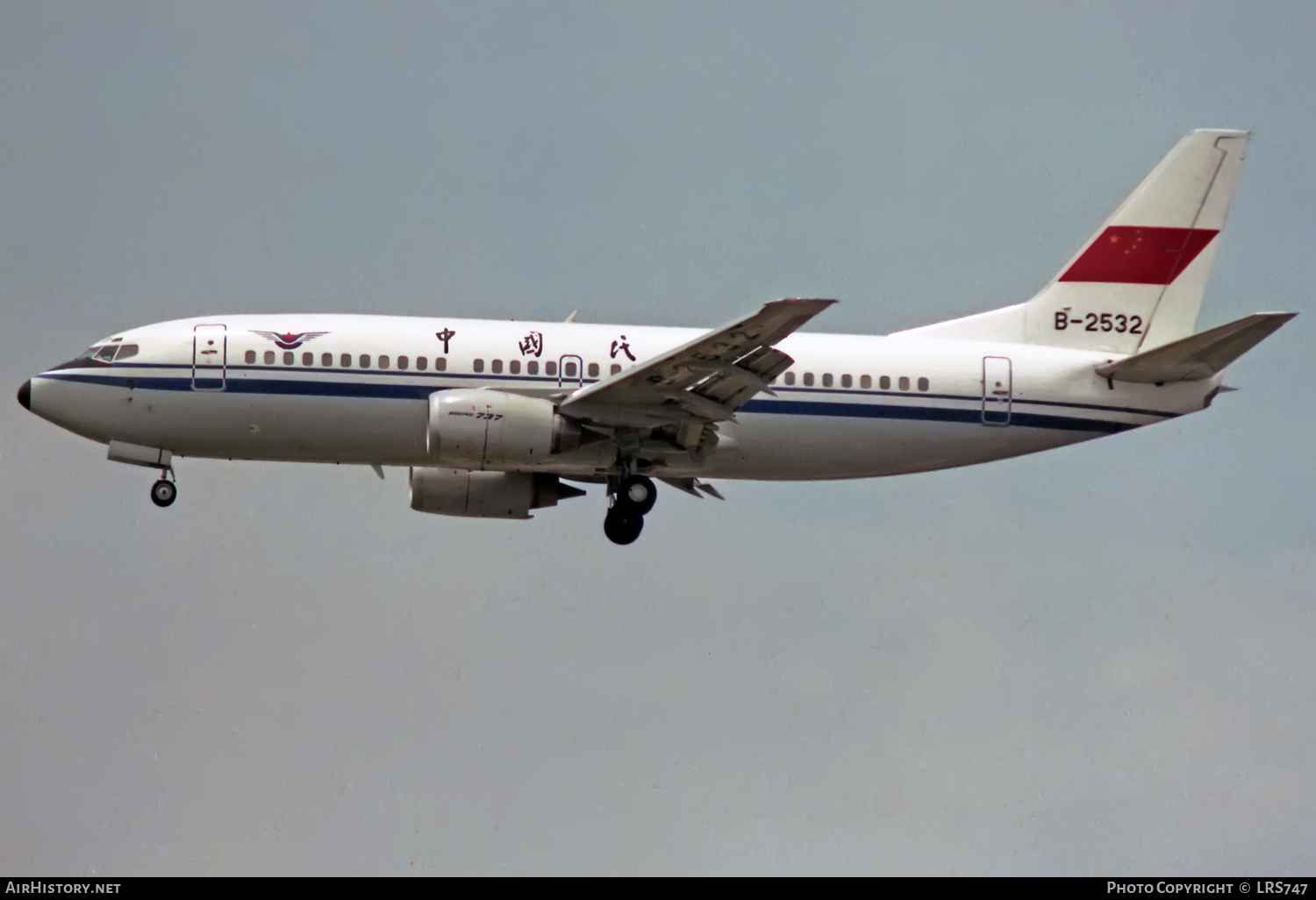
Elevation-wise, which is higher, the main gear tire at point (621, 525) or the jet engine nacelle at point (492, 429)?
the jet engine nacelle at point (492, 429)

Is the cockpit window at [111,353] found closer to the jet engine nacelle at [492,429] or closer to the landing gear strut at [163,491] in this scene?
the landing gear strut at [163,491]

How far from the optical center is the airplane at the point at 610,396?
4031 cm

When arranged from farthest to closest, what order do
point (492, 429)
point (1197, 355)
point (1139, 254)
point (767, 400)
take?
1. point (1139, 254)
2. point (767, 400)
3. point (1197, 355)
4. point (492, 429)

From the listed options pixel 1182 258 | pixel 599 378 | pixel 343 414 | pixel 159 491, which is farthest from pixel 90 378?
pixel 1182 258

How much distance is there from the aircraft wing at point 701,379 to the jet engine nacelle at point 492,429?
610 mm

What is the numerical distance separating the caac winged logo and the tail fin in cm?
1373

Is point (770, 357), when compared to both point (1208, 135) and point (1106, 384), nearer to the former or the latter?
point (1106, 384)

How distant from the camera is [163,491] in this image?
42062 mm

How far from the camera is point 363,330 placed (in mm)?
41594

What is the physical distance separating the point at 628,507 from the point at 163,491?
32.7 ft

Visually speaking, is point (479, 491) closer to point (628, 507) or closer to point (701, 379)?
point (628, 507)

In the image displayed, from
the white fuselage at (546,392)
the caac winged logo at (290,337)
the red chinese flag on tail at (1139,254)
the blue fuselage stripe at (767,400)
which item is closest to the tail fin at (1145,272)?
the red chinese flag on tail at (1139,254)

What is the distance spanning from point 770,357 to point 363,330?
29.3 ft

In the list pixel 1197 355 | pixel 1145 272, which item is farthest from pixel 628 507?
pixel 1145 272
